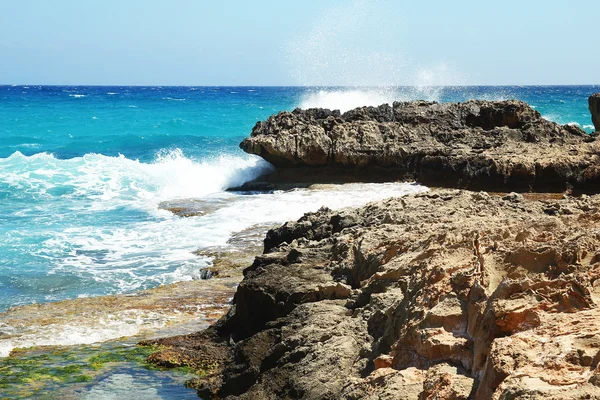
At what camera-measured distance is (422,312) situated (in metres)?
4.77

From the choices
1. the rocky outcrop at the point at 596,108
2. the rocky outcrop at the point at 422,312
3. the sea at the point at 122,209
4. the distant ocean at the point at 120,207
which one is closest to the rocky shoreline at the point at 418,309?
the rocky outcrop at the point at 422,312

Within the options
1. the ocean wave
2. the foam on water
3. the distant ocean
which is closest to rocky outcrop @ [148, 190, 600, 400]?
the foam on water

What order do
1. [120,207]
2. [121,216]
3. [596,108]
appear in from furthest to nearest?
[596,108] < [120,207] < [121,216]

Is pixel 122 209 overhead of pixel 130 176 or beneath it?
beneath

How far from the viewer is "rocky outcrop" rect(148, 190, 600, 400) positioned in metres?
3.70

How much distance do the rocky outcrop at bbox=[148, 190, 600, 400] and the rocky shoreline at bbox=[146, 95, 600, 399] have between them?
1 centimetres

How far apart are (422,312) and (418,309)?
0.25 feet

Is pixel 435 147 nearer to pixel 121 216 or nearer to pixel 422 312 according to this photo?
pixel 121 216

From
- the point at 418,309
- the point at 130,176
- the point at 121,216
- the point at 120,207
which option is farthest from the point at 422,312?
the point at 130,176

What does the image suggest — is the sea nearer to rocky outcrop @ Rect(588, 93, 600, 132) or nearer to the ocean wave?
the ocean wave

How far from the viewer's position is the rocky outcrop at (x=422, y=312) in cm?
370

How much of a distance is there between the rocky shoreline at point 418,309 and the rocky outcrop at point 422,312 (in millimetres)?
10

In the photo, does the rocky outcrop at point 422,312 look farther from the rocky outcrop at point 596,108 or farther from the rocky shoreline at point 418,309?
the rocky outcrop at point 596,108

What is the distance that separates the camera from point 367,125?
2089 cm
